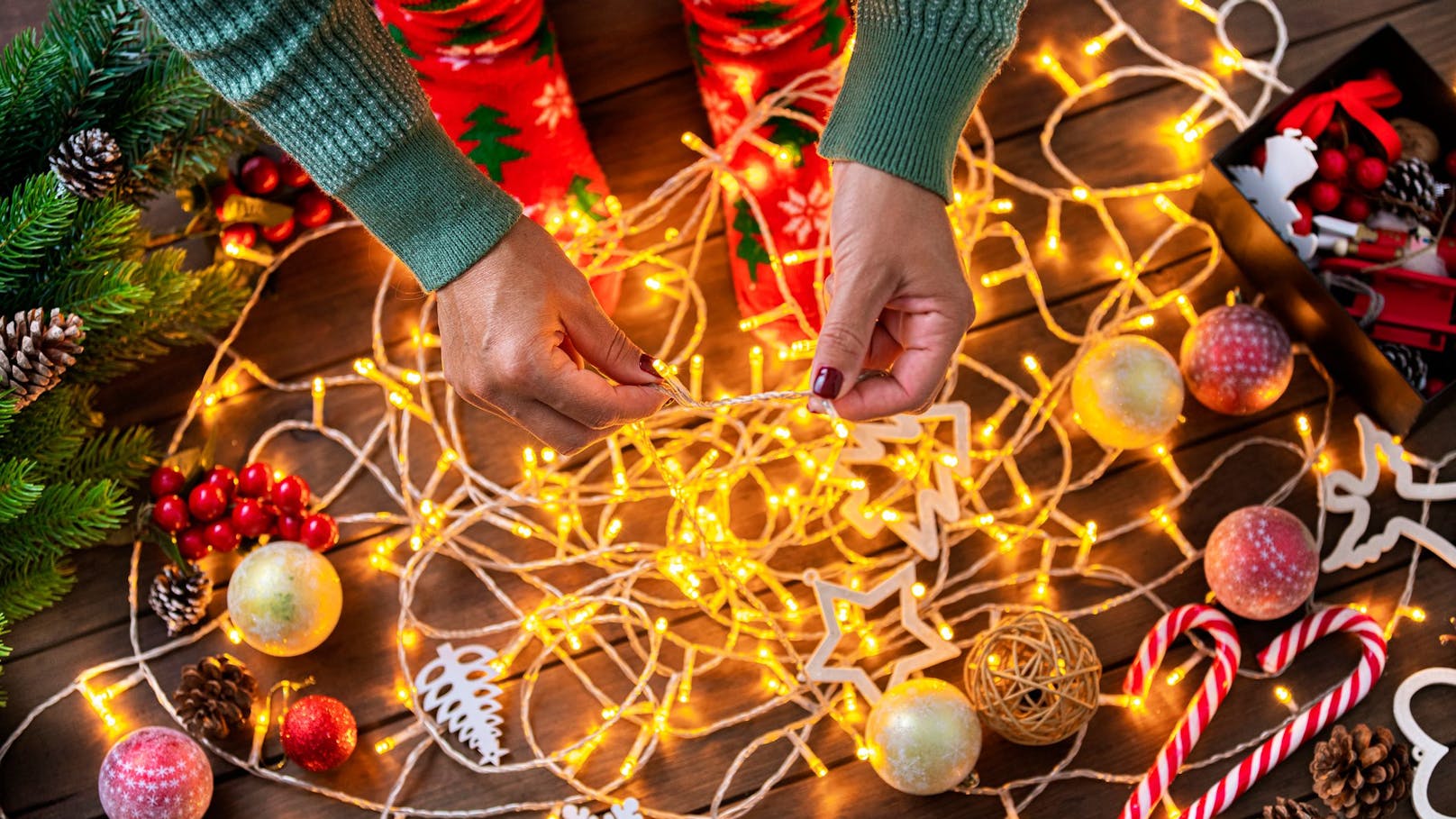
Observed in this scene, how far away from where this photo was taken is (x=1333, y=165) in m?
1.24

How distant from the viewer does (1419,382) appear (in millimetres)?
1202

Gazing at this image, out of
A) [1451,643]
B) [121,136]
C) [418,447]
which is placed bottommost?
[1451,643]

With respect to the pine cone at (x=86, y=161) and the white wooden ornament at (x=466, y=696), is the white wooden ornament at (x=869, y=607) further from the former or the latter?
the pine cone at (x=86, y=161)

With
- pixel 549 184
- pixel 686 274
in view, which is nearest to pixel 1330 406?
pixel 686 274

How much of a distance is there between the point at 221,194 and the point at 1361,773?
1415mm

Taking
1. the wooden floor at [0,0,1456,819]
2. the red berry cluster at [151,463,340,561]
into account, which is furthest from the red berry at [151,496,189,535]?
the wooden floor at [0,0,1456,819]

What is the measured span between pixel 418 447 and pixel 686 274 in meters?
0.38

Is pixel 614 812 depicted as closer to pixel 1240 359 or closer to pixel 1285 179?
pixel 1240 359

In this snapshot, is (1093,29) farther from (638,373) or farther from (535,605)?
(535,605)

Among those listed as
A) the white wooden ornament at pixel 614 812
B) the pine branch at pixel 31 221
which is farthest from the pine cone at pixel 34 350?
the white wooden ornament at pixel 614 812

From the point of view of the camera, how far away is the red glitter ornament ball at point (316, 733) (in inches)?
46.2

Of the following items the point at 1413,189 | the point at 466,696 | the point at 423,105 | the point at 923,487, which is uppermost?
the point at 423,105

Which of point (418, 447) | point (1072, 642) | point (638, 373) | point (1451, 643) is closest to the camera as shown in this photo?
point (638, 373)

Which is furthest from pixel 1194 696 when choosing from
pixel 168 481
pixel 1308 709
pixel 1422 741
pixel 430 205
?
pixel 168 481
